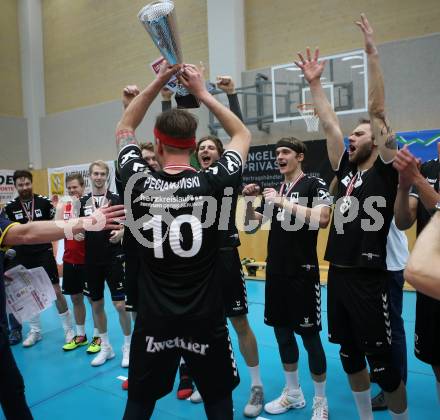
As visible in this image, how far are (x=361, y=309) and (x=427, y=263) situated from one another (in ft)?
4.63

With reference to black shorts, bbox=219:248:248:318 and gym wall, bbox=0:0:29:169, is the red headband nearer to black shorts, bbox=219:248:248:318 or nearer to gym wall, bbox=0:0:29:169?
black shorts, bbox=219:248:248:318

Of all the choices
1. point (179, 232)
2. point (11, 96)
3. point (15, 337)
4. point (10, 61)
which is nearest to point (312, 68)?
point (179, 232)

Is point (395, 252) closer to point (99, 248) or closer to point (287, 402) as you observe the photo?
point (287, 402)

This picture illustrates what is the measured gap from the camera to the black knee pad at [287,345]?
Result: 10.2ft

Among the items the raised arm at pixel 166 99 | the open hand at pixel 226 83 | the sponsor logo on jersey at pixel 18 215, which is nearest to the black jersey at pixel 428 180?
the open hand at pixel 226 83

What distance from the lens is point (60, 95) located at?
1428cm

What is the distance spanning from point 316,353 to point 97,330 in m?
2.67

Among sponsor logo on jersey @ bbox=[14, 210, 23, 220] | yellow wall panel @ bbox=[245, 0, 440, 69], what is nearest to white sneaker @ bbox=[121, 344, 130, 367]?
sponsor logo on jersey @ bbox=[14, 210, 23, 220]

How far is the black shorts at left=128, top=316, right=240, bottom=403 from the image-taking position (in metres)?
1.88

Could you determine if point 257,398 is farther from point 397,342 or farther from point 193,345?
point 193,345

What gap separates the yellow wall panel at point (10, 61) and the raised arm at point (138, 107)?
1443cm

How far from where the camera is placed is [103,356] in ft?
14.0

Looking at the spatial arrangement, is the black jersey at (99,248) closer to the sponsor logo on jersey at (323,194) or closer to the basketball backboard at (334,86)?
the sponsor logo on jersey at (323,194)

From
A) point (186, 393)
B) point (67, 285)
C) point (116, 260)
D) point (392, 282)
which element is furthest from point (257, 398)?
point (67, 285)
